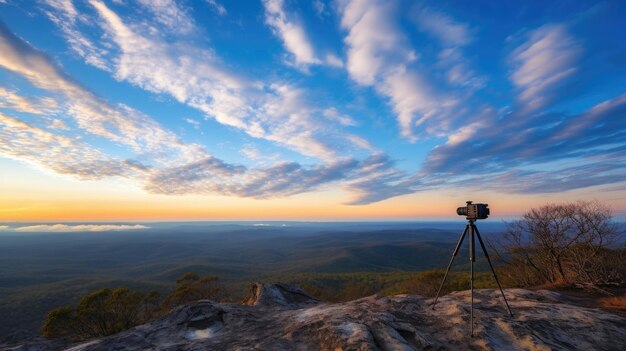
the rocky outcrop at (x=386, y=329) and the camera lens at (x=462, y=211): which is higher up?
the camera lens at (x=462, y=211)

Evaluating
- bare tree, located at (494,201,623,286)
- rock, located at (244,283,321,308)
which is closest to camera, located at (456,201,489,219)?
rock, located at (244,283,321,308)

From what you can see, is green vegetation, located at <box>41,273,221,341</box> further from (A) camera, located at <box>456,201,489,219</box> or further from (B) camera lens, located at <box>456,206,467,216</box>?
(A) camera, located at <box>456,201,489,219</box>

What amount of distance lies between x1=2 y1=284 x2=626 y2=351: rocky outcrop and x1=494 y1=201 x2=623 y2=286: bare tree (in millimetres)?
8894

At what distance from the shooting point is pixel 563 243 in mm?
18469

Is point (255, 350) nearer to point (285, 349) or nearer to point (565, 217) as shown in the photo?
point (285, 349)

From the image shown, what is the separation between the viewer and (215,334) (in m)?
7.55

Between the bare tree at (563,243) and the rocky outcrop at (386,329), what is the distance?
8.89 m

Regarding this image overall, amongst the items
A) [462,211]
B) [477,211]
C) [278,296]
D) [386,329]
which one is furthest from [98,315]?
[477,211]

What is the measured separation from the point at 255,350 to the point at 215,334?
2.21 meters

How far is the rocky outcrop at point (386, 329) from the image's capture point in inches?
Answer: 239

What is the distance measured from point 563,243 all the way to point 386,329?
62.1 feet

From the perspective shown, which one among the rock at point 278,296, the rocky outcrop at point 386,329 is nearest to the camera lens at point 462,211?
the rocky outcrop at point 386,329

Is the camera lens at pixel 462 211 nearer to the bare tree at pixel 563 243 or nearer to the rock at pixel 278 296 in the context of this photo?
the rock at pixel 278 296

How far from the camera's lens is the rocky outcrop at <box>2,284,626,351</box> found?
606 cm
